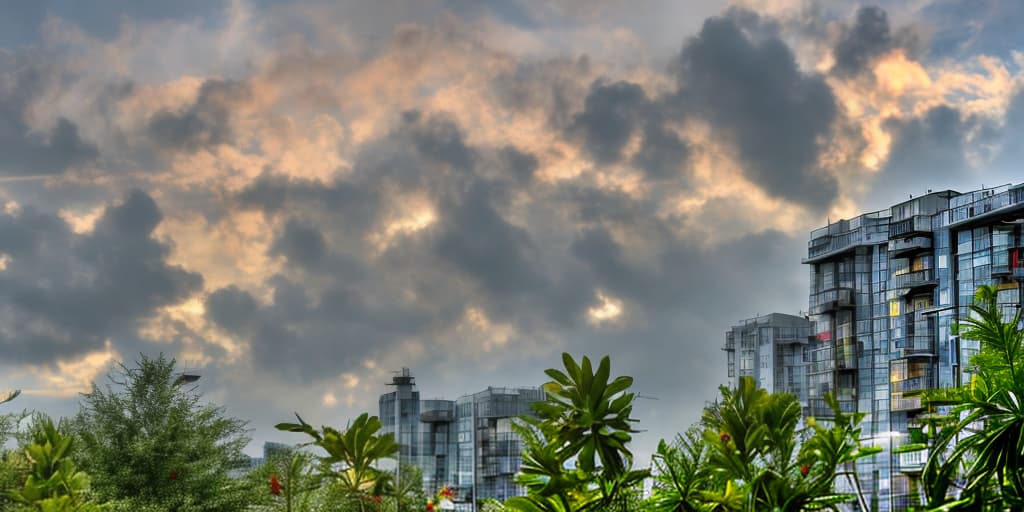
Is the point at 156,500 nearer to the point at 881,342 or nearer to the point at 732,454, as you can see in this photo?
the point at 732,454

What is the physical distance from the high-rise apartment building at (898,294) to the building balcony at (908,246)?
39 millimetres

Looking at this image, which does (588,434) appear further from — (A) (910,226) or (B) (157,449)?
(A) (910,226)

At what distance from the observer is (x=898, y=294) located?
4459cm

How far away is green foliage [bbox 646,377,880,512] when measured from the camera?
35.6 ft

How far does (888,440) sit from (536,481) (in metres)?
30.7

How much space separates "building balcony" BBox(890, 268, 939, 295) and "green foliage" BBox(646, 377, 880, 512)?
3072 centimetres

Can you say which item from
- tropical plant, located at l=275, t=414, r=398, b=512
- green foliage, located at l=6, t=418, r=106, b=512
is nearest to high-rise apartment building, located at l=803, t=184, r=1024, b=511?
tropical plant, located at l=275, t=414, r=398, b=512

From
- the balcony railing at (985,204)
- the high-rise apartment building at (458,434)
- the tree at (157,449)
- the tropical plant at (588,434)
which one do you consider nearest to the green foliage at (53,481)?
the tree at (157,449)

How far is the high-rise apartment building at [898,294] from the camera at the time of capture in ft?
128

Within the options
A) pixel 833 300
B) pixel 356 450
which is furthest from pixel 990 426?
pixel 833 300

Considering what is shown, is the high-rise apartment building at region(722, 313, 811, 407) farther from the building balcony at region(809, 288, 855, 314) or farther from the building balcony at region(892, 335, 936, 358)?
the building balcony at region(892, 335, 936, 358)

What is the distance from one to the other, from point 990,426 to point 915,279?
119 ft

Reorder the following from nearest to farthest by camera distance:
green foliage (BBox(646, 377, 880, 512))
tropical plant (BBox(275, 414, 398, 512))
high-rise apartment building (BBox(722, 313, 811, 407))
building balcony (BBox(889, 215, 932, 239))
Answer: green foliage (BBox(646, 377, 880, 512)) → tropical plant (BBox(275, 414, 398, 512)) → building balcony (BBox(889, 215, 932, 239)) → high-rise apartment building (BBox(722, 313, 811, 407))

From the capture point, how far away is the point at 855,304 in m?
46.7
